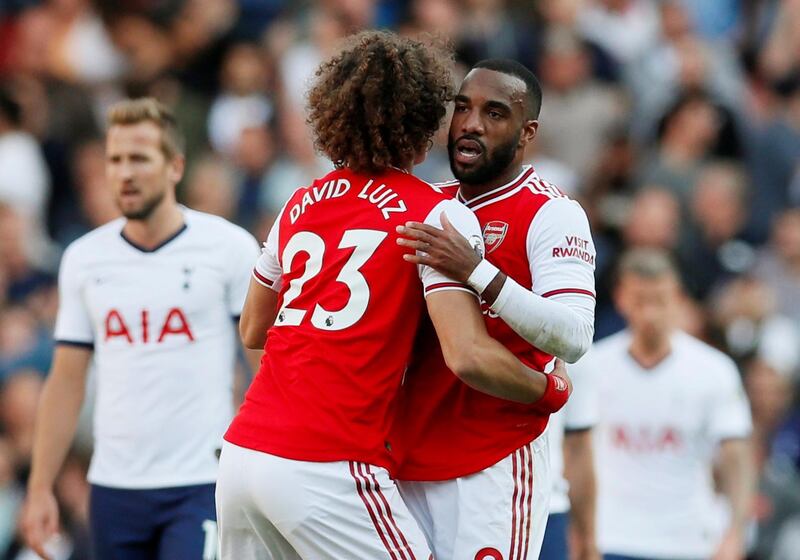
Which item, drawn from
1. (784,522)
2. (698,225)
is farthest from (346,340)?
(698,225)

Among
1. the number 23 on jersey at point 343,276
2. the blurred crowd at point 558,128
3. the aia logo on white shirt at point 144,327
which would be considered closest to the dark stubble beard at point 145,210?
the aia logo on white shirt at point 144,327

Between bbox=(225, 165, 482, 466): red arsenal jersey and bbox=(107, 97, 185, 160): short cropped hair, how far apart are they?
81.1 inches

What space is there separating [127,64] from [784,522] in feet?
23.6

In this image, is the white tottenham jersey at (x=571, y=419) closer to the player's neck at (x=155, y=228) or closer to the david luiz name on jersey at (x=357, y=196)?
the player's neck at (x=155, y=228)

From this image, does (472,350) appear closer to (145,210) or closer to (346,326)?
(346,326)

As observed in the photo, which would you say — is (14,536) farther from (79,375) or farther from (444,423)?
(444,423)

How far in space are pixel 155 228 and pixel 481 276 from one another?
7.89 feet

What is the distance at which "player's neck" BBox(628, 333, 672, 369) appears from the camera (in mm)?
8719

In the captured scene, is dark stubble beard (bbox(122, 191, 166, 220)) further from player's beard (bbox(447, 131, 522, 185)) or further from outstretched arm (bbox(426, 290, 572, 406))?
outstretched arm (bbox(426, 290, 572, 406))

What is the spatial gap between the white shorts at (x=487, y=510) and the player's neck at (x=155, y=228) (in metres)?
2.06

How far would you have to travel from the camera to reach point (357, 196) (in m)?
4.84

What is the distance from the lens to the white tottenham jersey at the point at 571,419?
7.18 m

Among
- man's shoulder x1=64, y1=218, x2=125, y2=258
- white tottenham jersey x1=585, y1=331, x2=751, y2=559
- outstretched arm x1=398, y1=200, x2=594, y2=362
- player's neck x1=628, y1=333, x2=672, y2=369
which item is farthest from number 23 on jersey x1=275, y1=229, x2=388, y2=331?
player's neck x1=628, y1=333, x2=672, y2=369

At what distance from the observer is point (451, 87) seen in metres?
4.96
